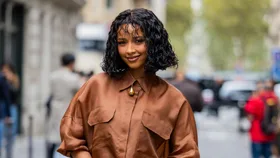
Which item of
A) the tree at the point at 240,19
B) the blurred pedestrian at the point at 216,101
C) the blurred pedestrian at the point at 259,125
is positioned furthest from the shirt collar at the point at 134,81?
the tree at the point at 240,19

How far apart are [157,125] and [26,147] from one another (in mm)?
13953

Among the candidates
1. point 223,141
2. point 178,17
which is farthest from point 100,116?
point 178,17

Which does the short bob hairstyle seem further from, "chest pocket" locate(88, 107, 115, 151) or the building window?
the building window

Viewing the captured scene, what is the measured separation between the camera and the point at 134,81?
4.10m

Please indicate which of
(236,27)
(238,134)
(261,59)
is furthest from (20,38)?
(261,59)

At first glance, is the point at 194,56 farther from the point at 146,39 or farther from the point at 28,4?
the point at 146,39

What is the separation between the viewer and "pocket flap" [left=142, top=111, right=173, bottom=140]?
3983 mm

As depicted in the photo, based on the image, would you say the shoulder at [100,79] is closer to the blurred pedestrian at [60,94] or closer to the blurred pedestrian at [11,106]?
the blurred pedestrian at [60,94]

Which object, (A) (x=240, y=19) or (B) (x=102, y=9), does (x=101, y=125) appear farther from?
(A) (x=240, y=19)

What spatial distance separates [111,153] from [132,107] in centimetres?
26

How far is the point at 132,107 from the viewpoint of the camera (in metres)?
4.01

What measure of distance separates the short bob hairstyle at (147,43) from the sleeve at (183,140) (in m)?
0.28

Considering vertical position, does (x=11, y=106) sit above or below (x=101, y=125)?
below

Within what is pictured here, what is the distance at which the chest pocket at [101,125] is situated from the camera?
3961mm
